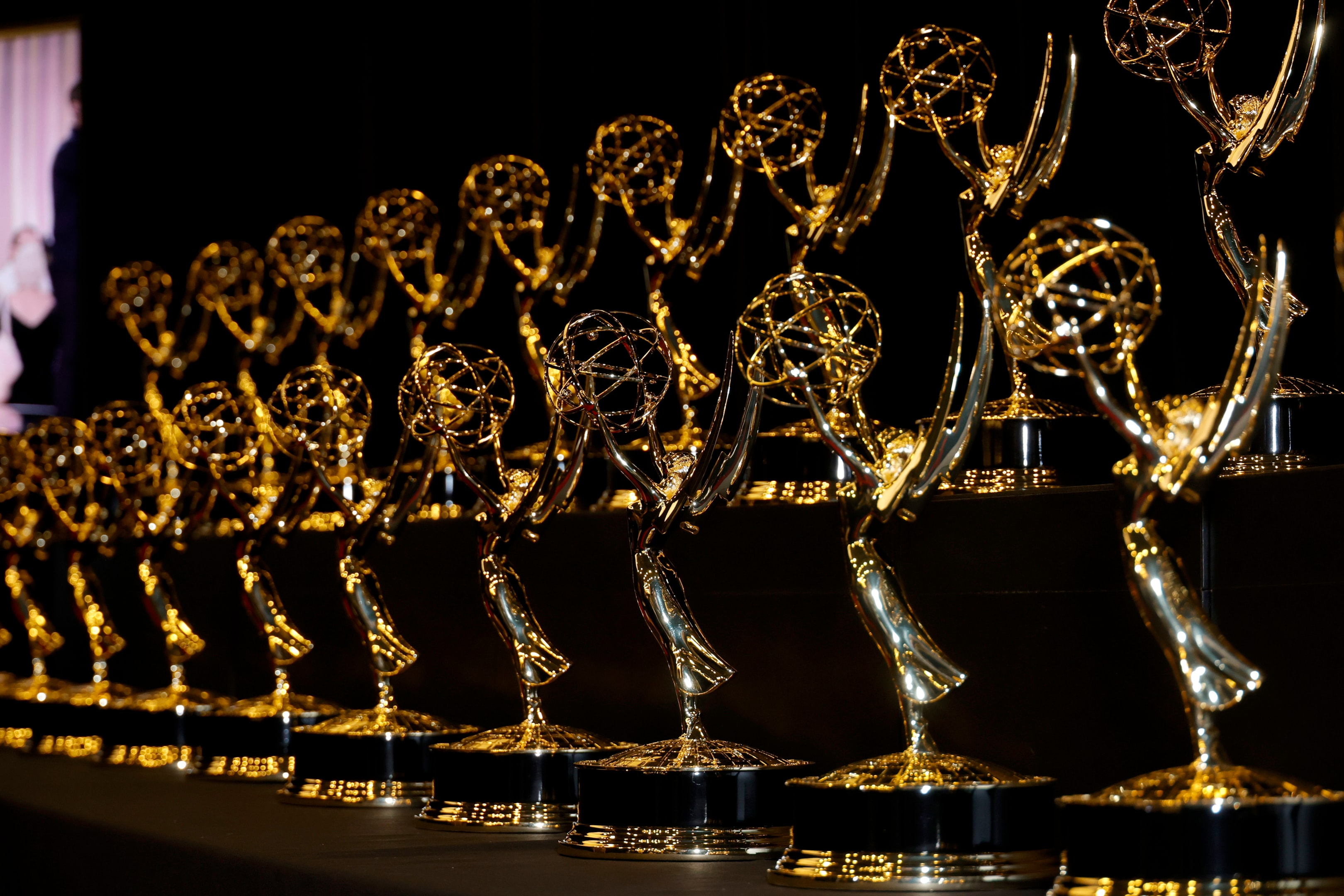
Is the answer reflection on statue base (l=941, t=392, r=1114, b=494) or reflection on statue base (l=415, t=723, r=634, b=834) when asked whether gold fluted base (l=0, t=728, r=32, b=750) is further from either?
reflection on statue base (l=941, t=392, r=1114, b=494)

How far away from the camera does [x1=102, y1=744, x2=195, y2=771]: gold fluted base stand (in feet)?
11.7

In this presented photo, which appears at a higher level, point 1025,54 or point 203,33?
point 203,33

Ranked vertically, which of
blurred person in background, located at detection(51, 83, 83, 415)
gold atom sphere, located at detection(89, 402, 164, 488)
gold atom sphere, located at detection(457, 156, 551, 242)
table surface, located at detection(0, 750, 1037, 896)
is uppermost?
blurred person in background, located at detection(51, 83, 83, 415)

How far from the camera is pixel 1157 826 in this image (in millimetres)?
→ 1571

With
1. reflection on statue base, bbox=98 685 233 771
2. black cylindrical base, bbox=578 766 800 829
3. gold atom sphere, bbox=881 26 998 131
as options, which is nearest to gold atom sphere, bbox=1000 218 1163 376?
black cylindrical base, bbox=578 766 800 829

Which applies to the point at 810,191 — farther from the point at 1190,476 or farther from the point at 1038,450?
the point at 1190,476

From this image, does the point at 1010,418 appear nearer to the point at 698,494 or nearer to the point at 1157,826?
the point at 698,494

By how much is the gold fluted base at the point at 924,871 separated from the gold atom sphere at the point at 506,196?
193 cm

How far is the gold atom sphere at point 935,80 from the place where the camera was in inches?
101

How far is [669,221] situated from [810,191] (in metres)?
0.35

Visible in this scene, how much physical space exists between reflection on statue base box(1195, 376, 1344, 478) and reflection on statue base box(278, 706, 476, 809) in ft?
4.41

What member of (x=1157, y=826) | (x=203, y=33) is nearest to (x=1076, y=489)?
(x=1157, y=826)

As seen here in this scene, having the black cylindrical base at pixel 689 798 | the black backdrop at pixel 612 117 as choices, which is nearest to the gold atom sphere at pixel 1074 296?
the black backdrop at pixel 612 117

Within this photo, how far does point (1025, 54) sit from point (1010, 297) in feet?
3.98
